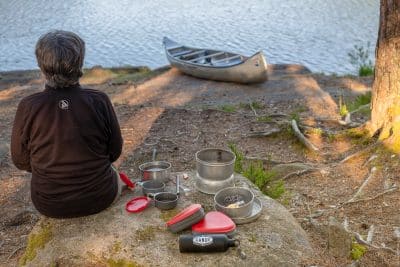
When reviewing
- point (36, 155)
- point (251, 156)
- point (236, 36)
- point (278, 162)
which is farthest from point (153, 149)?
point (236, 36)

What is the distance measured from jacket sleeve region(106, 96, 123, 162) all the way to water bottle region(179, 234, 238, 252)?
0.85m

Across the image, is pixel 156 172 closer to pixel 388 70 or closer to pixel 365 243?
pixel 365 243

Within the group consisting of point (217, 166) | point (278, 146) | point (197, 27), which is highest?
point (217, 166)

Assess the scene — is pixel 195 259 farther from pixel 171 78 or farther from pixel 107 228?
pixel 171 78

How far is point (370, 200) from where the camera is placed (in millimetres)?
4297

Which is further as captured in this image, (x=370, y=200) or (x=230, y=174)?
(x=370, y=200)

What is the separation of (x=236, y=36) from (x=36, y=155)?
46.9ft

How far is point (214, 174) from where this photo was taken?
12.3 feet

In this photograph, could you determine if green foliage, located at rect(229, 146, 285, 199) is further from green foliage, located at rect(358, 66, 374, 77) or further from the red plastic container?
green foliage, located at rect(358, 66, 374, 77)

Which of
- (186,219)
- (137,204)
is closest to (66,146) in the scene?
(137,204)

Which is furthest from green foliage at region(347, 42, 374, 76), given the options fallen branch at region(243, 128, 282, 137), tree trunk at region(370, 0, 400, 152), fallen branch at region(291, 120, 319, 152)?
tree trunk at region(370, 0, 400, 152)

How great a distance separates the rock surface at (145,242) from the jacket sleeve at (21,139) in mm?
462

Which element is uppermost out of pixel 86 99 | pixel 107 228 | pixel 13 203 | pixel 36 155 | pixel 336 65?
pixel 86 99

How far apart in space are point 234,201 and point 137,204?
0.67 meters
